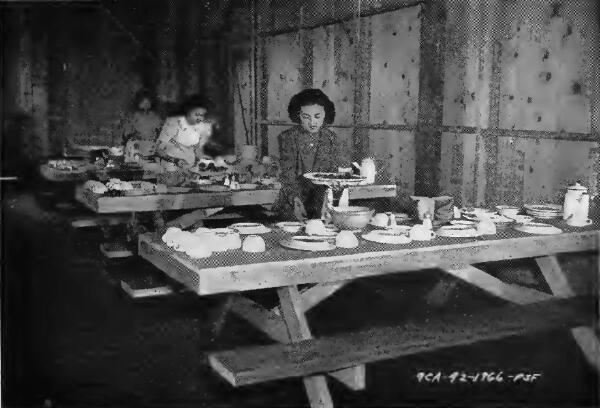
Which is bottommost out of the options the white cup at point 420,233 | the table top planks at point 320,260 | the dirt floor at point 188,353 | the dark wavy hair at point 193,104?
the dirt floor at point 188,353

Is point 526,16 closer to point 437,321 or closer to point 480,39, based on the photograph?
point 480,39

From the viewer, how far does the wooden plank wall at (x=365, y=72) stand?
7.30 meters

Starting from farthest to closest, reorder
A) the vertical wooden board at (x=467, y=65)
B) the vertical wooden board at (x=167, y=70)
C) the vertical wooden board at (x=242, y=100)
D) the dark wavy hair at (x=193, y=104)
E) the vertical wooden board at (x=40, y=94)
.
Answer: the vertical wooden board at (x=40, y=94) → the vertical wooden board at (x=167, y=70) → the vertical wooden board at (x=242, y=100) → the dark wavy hair at (x=193, y=104) → the vertical wooden board at (x=467, y=65)

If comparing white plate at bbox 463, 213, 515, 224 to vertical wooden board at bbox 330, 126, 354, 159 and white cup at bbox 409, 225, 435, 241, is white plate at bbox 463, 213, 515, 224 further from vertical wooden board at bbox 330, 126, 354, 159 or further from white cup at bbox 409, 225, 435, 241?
vertical wooden board at bbox 330, 126, 354, 159

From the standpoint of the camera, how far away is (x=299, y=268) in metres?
3.04

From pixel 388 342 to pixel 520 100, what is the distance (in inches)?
139

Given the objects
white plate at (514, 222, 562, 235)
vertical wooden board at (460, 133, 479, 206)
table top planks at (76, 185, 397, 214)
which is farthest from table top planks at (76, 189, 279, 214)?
white plate at (514, 222, 562, 235)

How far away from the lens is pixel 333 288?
3.82 metres

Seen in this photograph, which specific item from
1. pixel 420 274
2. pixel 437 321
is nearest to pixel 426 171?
pixel 420 274

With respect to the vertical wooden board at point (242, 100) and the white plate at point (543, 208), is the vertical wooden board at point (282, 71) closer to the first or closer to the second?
the vertical wooden board at point (242, 100)

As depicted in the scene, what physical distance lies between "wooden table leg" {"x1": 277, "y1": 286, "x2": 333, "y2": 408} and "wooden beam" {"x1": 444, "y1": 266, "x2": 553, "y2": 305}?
150 cm

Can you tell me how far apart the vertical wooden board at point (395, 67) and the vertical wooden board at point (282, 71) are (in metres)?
2.12

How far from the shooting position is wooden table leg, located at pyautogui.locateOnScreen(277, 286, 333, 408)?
120 inches

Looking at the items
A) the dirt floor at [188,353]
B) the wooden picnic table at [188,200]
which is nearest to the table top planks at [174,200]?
the wooden picnic table at [188,200]
